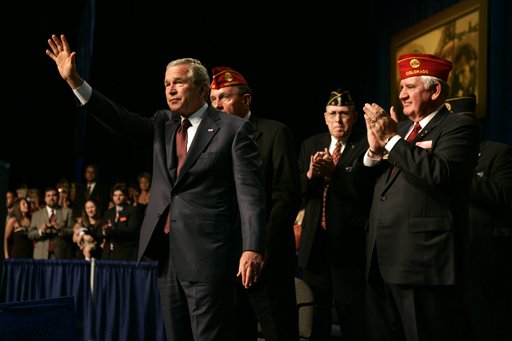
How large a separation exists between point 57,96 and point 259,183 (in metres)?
12.4

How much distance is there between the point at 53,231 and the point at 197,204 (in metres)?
5.77

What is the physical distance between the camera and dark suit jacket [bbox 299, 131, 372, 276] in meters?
4.16

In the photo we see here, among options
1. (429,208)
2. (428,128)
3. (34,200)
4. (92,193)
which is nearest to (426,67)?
(428,128)

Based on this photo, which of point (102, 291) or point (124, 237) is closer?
point (102, 291)

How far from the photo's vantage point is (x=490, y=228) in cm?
454

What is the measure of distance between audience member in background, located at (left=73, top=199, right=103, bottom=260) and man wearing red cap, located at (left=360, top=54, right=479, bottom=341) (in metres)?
4.83

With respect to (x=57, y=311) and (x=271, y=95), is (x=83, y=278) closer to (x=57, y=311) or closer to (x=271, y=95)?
(x=57, y=311)

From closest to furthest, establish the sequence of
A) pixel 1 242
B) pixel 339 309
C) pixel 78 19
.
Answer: pixel 1 242 → pixel 339 309 → pixel 78 19

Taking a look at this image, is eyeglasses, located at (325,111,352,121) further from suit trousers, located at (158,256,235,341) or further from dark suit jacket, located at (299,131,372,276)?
suit trousers, located at (158,256,235,341)

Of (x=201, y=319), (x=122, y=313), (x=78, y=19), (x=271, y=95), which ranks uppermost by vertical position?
(x=78, y=19)

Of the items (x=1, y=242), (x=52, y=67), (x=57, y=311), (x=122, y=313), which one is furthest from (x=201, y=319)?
(x=52, y=67)

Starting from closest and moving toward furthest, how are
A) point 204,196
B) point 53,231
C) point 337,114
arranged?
point 204,196 < point 337,114 < point 53,231

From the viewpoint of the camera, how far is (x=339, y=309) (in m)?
4.20

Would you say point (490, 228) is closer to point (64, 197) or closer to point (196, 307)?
point (196, 307)
